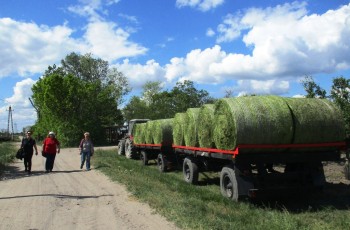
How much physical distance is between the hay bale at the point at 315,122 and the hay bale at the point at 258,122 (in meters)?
0.19

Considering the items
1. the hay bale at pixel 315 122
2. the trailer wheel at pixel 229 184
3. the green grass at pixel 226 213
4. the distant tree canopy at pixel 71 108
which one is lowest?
the green grass at pixel 226 213

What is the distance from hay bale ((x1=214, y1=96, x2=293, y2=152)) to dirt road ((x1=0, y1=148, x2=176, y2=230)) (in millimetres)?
2437

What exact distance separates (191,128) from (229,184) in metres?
3.19

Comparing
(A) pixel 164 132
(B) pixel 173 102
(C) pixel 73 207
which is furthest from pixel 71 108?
(C) pixel 73 207

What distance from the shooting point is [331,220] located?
7738 mm

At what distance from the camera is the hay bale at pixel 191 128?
12.5 meters

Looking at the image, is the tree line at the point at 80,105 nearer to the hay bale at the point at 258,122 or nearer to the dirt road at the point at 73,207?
the dirt road at the point at 73,207

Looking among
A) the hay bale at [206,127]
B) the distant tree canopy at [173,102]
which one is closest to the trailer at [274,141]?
the hay bale at [206,127]

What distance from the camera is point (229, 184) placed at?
9906mm

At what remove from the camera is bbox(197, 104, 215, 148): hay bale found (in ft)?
35.6

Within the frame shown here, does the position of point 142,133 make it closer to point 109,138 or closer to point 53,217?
point 53,217

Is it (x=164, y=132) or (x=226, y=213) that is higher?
(x=164, y=132)

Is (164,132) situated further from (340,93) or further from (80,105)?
(80,105)

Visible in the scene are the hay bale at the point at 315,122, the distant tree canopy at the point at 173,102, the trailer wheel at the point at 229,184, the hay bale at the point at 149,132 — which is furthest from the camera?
the distant tree canopy at the point at 173,102
